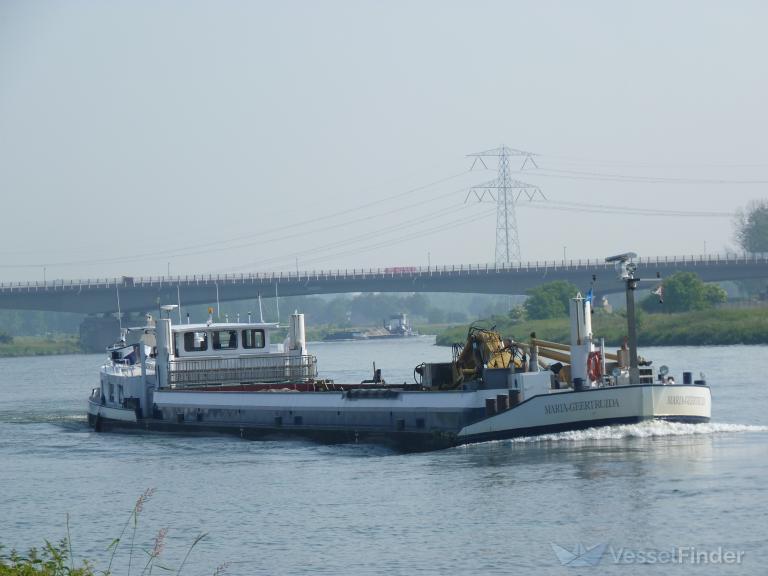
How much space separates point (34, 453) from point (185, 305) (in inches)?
3580

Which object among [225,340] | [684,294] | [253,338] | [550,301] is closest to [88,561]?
[225,340]

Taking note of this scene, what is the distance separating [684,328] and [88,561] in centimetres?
7782

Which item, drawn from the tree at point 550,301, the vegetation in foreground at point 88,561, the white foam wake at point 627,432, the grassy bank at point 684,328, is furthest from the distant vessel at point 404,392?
the tree at point 550,301

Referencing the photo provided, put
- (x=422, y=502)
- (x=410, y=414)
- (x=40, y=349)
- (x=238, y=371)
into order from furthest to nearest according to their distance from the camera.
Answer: (x=40, y=349) → (x=238, y=371) → (x=410, y=414) → (x=422, y=502)

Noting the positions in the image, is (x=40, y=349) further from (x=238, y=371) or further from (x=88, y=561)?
(x=88, y=561)

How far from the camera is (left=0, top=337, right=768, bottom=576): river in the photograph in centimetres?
2448

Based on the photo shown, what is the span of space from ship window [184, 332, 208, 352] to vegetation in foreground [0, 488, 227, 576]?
18.0 metres

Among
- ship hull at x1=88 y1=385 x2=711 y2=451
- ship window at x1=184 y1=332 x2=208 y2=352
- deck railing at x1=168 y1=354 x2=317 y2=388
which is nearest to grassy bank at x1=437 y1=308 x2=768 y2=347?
deck railing at x1=168 y1=354 x2=317 y2=388

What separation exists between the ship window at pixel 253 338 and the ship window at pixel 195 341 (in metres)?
1.36

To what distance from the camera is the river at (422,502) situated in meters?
24.5

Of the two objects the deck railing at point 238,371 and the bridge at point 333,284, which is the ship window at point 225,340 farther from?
the bridge at point 333,284

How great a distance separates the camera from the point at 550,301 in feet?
387

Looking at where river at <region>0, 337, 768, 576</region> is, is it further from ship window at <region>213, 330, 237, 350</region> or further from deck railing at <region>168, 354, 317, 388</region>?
ship window at <region>213, 330, 237, 350</region>

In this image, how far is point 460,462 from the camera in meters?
35.4
